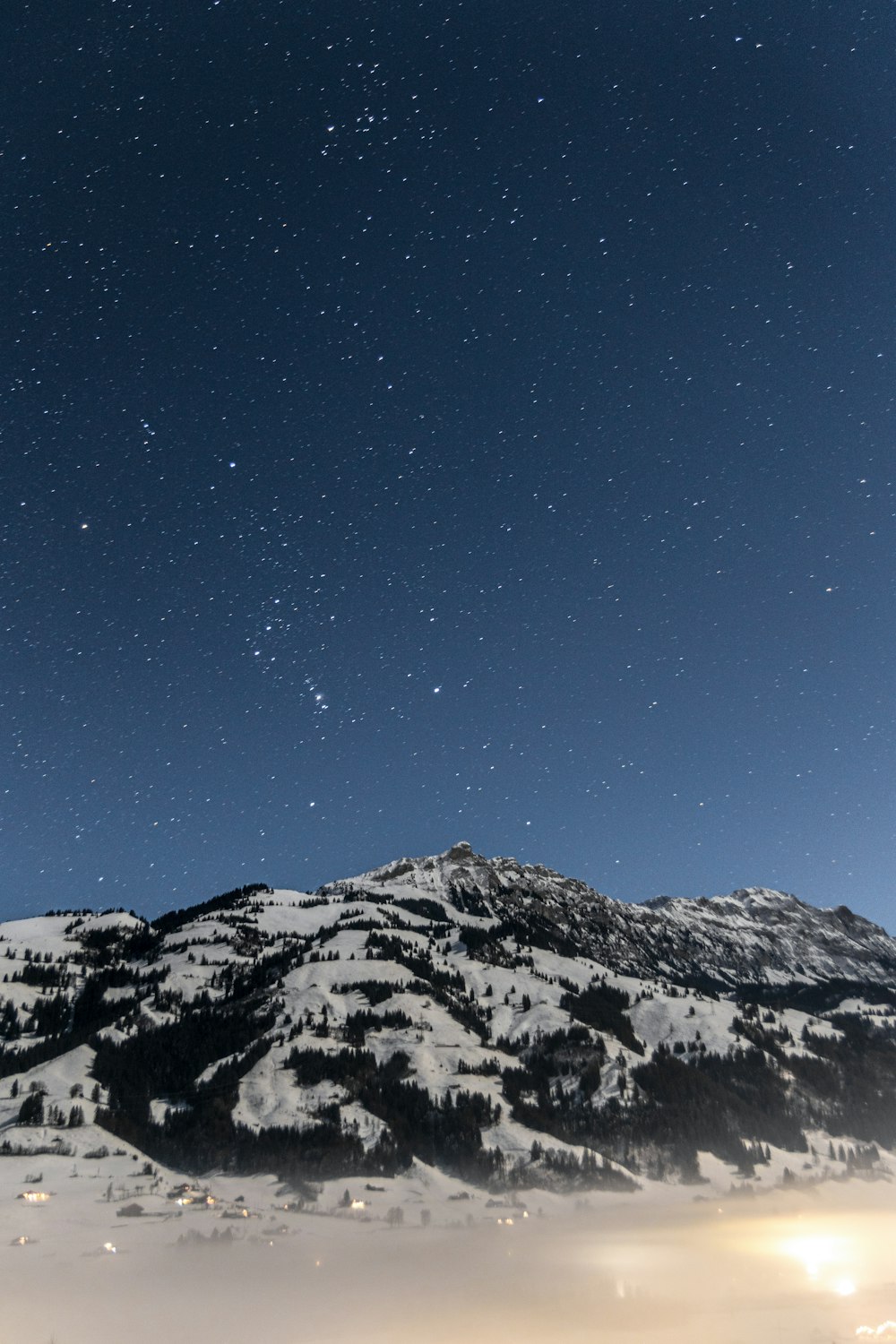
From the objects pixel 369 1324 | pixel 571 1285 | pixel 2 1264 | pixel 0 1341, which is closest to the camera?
pixel 0 1341

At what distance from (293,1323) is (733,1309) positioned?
94692mm

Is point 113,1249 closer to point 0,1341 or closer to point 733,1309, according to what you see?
point 0,1341

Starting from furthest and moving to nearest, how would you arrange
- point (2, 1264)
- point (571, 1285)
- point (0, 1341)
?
point (571, 1285) < point (2, 1264) < point (0, 1341)

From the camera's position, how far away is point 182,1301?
562 ft

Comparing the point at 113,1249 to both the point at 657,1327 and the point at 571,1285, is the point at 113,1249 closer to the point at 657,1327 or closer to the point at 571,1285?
the point at 571,1285

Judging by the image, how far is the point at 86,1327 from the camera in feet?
512

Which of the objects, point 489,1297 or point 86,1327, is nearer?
point 86,1327

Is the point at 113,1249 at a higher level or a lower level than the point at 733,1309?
higher

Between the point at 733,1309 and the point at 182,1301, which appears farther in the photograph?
the point at 733,1309

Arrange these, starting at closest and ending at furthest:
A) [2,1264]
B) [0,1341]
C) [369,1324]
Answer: [0,1341]
[369,1324]
[2,1264]

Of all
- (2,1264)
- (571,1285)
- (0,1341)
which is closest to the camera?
(0,1341)

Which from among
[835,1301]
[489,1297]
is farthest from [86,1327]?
[835,1301]

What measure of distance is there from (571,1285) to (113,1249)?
104m

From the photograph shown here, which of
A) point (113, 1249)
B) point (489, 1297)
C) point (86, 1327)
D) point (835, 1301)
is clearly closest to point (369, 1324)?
point (489, 1297)
